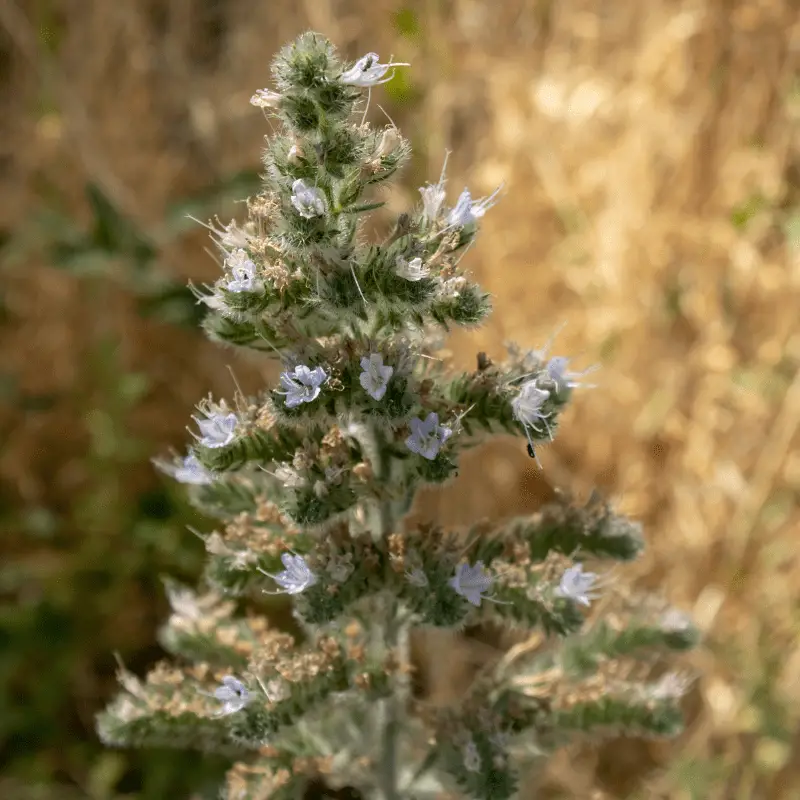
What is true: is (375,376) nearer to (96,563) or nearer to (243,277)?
(243,277)

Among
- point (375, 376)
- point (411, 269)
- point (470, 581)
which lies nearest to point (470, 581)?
point (470, 581)

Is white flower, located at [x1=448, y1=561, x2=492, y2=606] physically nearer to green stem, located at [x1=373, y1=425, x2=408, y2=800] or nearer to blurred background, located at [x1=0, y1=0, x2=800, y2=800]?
green stem, located at [x1=373, y1=425, x2=408, y2=800]

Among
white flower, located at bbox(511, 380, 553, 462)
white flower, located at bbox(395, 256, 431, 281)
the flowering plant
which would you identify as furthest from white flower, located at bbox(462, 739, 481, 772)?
white flower, located at bbox(395, 256, 431, 281)

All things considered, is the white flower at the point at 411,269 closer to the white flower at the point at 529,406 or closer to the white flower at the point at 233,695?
the white flower at the point at 529,406

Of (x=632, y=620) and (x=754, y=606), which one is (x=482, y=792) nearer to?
(x=632, y=620)

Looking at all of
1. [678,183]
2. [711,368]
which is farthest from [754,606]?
[678,183]

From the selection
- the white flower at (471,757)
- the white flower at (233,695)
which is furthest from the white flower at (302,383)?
the white flower at (471,757)

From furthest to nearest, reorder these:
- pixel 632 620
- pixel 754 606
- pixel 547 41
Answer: pixel 547 41, pixel 754 606, pixel 632 620
